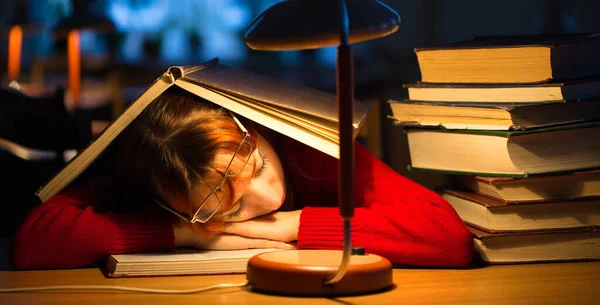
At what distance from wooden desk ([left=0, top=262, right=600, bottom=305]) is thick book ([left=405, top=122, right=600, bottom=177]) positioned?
14cm

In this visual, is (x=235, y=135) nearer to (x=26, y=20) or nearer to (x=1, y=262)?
(x=1, y=262)

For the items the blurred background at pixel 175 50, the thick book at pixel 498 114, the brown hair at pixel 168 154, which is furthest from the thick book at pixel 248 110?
the blurred background at pixel 175 50

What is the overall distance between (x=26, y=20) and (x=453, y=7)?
6.68 ft

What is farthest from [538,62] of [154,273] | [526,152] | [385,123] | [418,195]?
[385,123]

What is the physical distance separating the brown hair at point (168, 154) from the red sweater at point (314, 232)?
0.14 ft

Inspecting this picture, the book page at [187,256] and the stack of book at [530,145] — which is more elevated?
the stack of book at [530,145]

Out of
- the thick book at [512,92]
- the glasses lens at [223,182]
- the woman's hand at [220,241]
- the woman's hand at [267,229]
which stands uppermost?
the thick book at [512,92]

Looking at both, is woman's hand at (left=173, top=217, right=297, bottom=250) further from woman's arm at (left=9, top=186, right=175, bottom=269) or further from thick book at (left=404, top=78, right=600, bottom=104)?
thick book at (left=404, top=78, right=600, bottom=104)

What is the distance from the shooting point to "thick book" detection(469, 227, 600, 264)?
128 cm

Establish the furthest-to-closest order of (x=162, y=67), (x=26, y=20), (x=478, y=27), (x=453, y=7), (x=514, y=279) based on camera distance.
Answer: (x=162, y=67)
(x=453, y=7)
(x=26, y=20)
(x=478, y=27)
(x=514, y=279)

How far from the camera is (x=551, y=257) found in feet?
4.23

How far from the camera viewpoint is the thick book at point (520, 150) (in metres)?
1.28

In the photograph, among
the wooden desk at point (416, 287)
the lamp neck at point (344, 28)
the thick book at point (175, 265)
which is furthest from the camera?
the thick book at point (175, 265)

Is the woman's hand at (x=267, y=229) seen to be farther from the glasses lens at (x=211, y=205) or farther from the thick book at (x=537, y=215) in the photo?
the thick book at (x=537, y=215)
